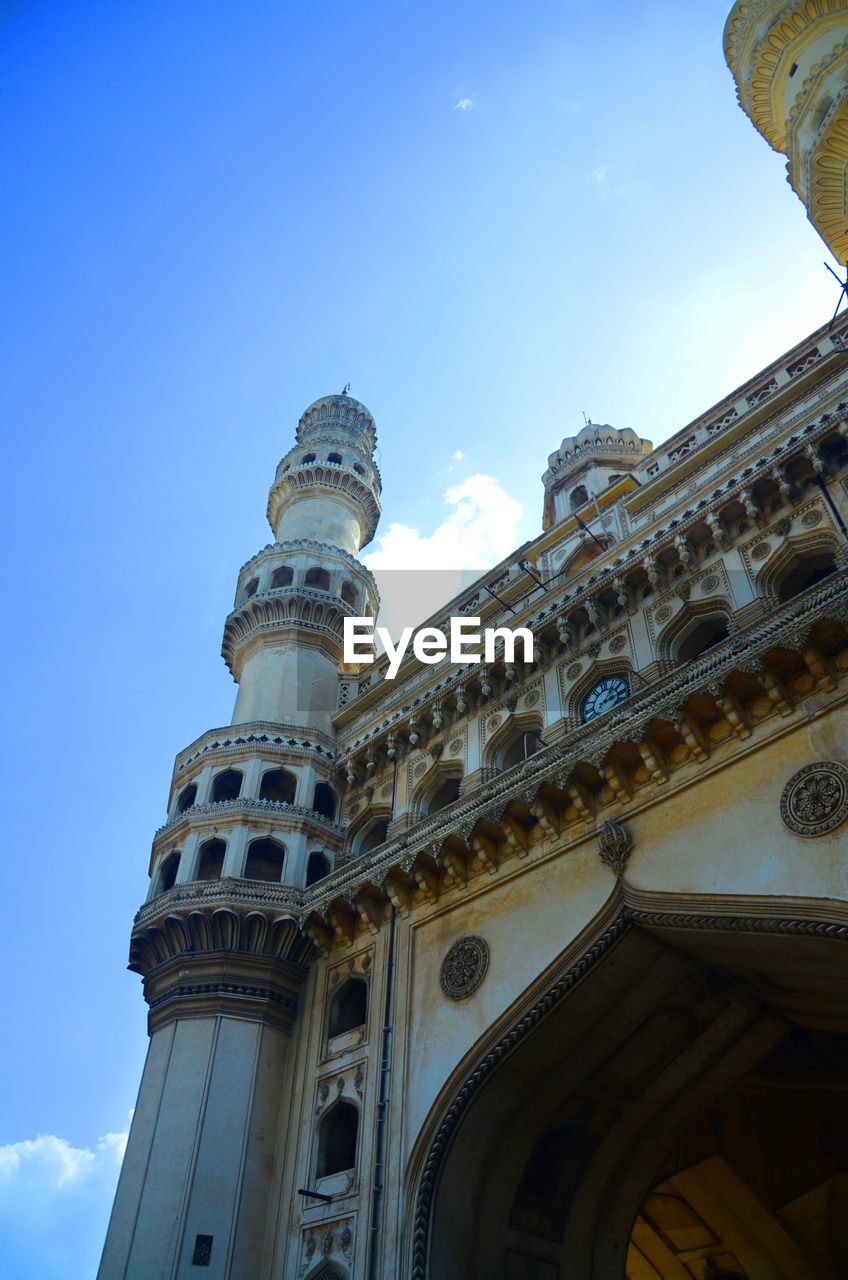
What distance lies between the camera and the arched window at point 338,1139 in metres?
14.9

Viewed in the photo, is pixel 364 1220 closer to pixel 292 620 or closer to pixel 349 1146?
pixel 349 1146

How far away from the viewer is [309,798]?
1939 centimetres

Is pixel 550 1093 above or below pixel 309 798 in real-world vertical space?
below

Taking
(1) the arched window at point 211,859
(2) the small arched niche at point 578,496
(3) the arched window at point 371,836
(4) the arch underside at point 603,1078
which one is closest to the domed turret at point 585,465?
(2) the small arched niche at point 578,496

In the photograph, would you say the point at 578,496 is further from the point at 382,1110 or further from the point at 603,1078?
the point at 382,1110

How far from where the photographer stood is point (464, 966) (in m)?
14.5

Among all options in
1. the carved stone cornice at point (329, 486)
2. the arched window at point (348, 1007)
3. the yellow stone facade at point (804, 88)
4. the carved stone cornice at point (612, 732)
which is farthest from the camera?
the carved stone cornice at point (329, 486)

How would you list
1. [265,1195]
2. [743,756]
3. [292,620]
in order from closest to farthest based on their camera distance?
[743,756]
[265,1195]
[292,620]

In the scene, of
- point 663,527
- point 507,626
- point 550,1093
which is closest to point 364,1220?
point 550,1093

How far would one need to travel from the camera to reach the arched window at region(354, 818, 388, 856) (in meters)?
19.3

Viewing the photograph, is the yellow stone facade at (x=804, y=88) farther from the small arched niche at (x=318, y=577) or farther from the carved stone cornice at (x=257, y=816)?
the carved stone cornice at (x=257, y=816)

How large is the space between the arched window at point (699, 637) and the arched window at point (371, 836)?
21.4 ft

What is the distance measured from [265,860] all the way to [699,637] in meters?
8.69

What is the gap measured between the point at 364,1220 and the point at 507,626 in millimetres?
9597
